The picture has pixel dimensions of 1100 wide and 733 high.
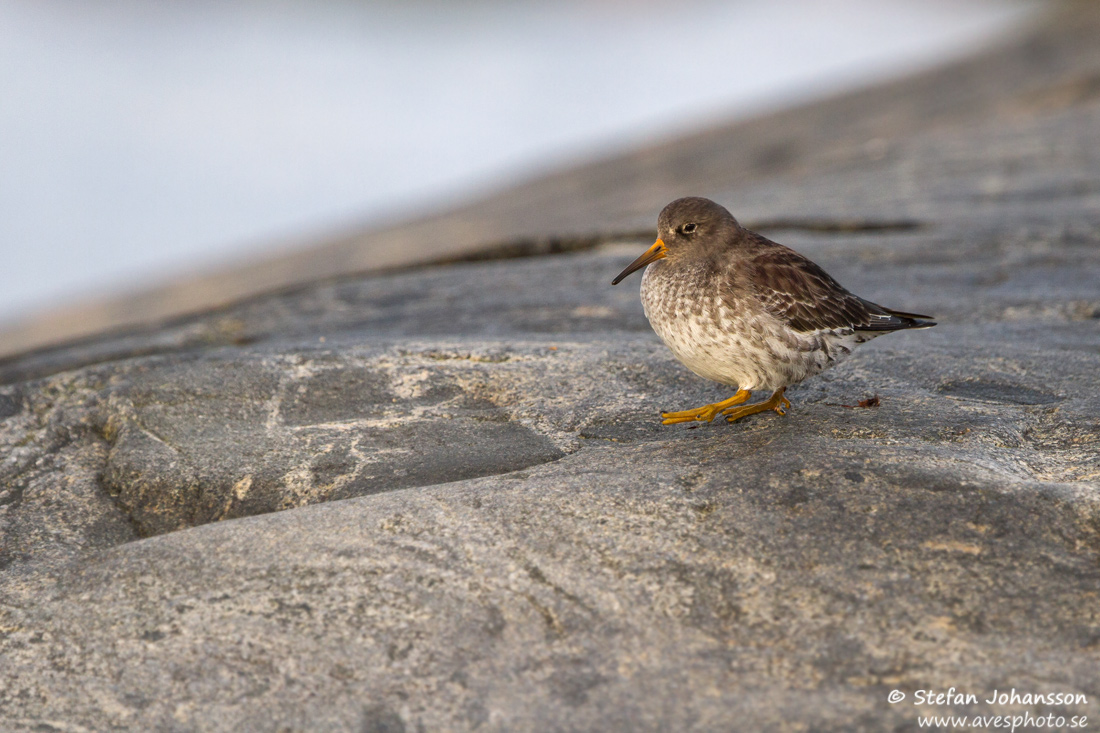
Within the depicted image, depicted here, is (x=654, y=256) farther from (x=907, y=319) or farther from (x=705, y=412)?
(x=907, y=319)

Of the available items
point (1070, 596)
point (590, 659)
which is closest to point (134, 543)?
point (590, 659)

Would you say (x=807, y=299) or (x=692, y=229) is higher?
(x=692, y=229)

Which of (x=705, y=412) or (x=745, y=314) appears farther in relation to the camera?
(x=705, y=412)

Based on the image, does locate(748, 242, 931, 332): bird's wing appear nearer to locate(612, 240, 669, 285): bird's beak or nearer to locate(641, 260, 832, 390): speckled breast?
locate(641, 260, 832, 390): speckled breast

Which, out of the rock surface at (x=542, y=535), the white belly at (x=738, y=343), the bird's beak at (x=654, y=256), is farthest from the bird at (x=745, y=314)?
the rock surface at (x=542, y=535)

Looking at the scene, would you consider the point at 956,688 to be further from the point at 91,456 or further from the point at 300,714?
the point at 91,456

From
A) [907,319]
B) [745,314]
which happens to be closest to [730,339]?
[745,314]

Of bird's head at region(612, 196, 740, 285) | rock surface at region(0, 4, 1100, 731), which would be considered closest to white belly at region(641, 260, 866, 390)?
rock surface at region(0, 4, 1100, 731)

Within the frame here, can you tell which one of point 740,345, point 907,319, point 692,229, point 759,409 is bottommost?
point 759,409
